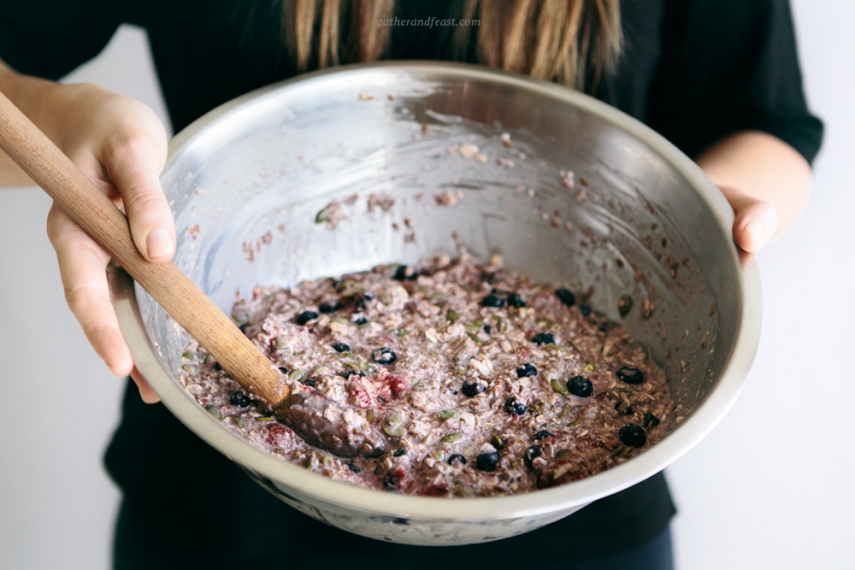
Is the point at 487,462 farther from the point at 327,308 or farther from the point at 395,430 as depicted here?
the point at 327,308

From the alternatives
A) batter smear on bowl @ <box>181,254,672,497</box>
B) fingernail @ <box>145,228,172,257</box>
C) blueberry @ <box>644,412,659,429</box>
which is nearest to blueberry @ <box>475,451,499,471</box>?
batter smear on bowl @ <box>181,254,672,497</box>

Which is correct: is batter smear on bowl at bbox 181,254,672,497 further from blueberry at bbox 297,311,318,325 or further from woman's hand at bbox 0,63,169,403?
woman's hand at bbox 0,63,169,403

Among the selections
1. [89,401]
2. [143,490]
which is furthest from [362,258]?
[89,401]

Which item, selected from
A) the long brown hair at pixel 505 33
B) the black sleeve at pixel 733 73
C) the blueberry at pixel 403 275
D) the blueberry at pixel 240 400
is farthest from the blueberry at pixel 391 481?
the black sleeve at pixel 733 73

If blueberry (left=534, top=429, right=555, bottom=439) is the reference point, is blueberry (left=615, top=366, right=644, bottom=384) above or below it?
below

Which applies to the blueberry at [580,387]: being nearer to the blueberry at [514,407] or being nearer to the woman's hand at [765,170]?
the blueberry at [514,407]

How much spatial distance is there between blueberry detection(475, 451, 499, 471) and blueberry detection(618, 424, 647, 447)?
17cm

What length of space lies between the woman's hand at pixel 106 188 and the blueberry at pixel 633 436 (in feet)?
1.85

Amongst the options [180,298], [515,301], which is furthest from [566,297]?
[180,298]

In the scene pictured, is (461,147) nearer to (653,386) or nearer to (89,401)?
(653,386)

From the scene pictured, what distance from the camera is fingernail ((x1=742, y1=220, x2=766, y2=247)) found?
848mm

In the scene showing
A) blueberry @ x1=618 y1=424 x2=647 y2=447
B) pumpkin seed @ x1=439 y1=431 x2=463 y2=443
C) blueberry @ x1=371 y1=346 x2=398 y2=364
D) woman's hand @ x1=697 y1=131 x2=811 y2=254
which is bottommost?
blueberry @ x1=371 y1=346 x2=398 y2=364

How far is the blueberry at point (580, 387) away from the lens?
93cm

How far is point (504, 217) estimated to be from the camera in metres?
1.23
